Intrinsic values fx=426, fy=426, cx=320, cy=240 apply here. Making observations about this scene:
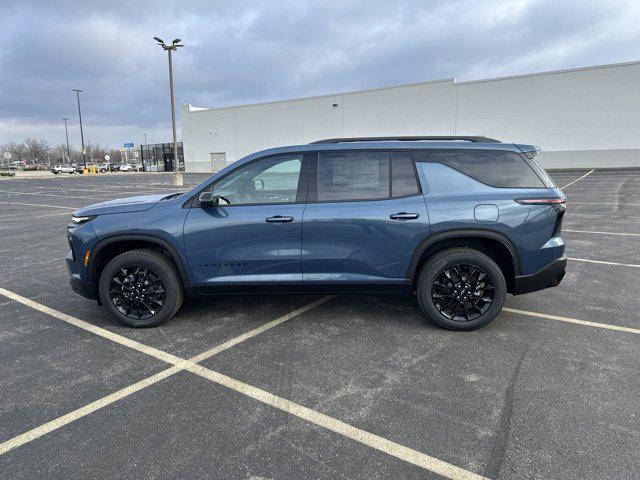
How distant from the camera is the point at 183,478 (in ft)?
7.41

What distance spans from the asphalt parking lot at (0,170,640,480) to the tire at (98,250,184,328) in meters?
0.17

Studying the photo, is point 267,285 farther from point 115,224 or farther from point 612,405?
point 612,405

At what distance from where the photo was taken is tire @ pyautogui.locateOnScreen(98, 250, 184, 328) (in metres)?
4.09

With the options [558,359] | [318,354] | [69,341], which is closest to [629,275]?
[558,359]

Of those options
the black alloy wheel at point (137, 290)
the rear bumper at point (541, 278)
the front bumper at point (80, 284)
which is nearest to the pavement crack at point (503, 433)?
the rear bumper at point (541, 278)

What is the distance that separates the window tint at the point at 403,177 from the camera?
158 inches

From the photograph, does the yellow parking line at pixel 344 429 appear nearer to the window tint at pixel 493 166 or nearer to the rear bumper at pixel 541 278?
the rear bumper at pixel 541 278

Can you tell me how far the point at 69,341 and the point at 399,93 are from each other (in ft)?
138

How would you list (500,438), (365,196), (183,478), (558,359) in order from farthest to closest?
1. (365,196)
2. (558,359)
3. (500,438)
4. (183,478)

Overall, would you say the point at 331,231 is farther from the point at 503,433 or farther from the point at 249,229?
the point at 503,433

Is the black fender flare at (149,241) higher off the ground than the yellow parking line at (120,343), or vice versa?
the black fender flare at (149,241)

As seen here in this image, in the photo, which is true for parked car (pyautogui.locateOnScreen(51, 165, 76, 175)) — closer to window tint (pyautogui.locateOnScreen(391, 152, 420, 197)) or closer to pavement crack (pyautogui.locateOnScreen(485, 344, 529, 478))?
window tint (pyautogui.locateOnScreen(391, 152, 420, 197))

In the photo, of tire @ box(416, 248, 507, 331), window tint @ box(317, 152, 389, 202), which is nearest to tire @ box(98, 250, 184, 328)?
window tint @ box(317, 152, 389, 202)

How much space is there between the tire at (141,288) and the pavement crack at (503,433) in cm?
299
